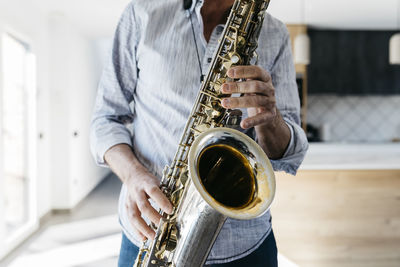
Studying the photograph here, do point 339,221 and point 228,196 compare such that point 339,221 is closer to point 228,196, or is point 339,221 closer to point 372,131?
point 228,196

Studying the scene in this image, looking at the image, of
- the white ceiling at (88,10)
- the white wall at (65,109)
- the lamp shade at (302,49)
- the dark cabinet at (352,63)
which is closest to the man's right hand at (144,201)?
the lamp shade at (302,49)

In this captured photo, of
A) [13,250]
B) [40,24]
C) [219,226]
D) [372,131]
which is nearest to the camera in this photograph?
[219,226]

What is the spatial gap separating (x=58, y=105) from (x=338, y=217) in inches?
158

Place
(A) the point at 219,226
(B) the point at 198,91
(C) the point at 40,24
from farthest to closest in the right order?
1. (C) the point at 40,24
2. (B) the point at 198,91
3. (A) the point at 219,226

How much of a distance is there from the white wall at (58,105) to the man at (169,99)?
3331mm

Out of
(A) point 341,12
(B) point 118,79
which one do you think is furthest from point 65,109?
(B) point 118,79

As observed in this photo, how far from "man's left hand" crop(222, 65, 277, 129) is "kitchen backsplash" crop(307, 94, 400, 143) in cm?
544

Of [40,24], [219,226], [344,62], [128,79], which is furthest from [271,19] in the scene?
[344,62]

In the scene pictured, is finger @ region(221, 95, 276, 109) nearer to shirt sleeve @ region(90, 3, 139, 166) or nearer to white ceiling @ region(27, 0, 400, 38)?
shirt sleeve @ region(90, 3, 139, 166)

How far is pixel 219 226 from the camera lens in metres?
0.76

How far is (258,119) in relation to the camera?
711 mm

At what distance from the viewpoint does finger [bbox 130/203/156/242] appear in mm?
781

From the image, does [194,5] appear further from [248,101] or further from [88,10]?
[88,10]

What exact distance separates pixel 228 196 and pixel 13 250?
3460mm
